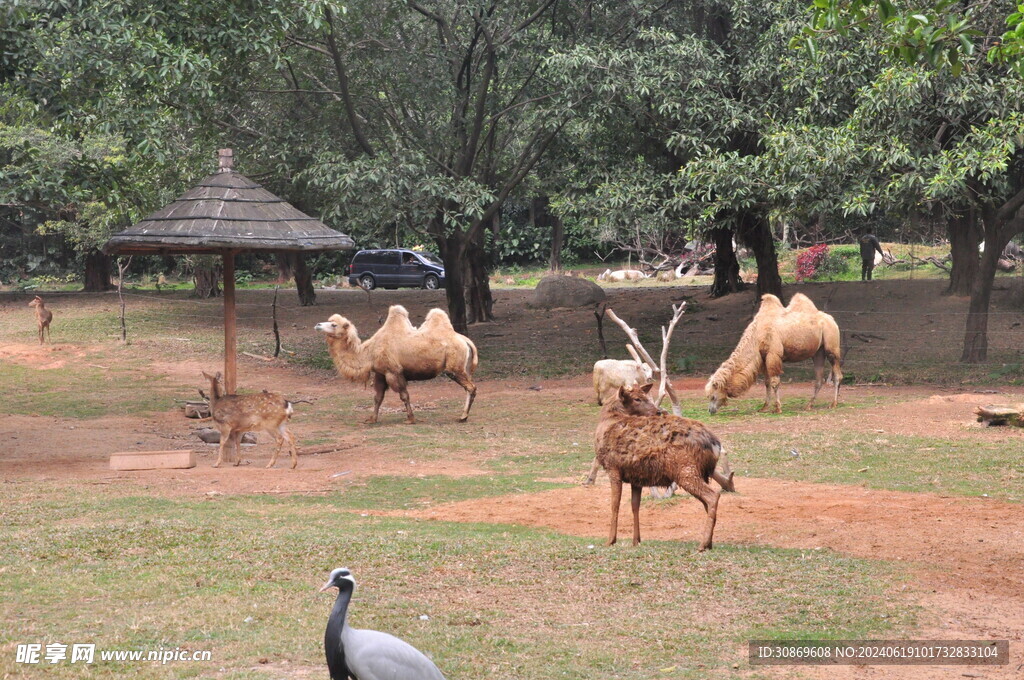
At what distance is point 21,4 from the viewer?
42.0 ft

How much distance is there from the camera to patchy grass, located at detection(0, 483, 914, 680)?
20.2 ft

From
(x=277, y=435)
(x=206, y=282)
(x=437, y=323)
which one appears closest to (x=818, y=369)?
(x=437, y=323)

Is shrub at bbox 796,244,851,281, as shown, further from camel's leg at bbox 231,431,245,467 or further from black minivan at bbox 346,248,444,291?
camel's leg at bbox 231,431,245,467

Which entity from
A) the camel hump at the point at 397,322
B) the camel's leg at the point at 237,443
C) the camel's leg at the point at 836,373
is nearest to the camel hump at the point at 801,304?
the camel's leg at the point at 836,373

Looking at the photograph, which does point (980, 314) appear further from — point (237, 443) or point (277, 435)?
point (237, 443)

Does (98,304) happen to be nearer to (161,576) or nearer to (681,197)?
(681,197)

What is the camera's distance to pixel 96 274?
38094 mm

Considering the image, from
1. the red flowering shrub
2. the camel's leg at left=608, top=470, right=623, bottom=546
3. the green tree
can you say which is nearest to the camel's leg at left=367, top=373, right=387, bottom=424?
the green tree

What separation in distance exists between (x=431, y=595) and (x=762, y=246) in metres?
18.1

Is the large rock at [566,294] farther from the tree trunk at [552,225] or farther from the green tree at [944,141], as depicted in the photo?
the green tree at [944,141]

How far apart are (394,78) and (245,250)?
30.7ft

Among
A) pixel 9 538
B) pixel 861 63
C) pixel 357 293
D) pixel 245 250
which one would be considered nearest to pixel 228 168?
pixel 245 250

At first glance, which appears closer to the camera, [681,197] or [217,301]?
[681,197]

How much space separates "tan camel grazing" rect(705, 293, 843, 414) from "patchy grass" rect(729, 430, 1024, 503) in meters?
2.05
